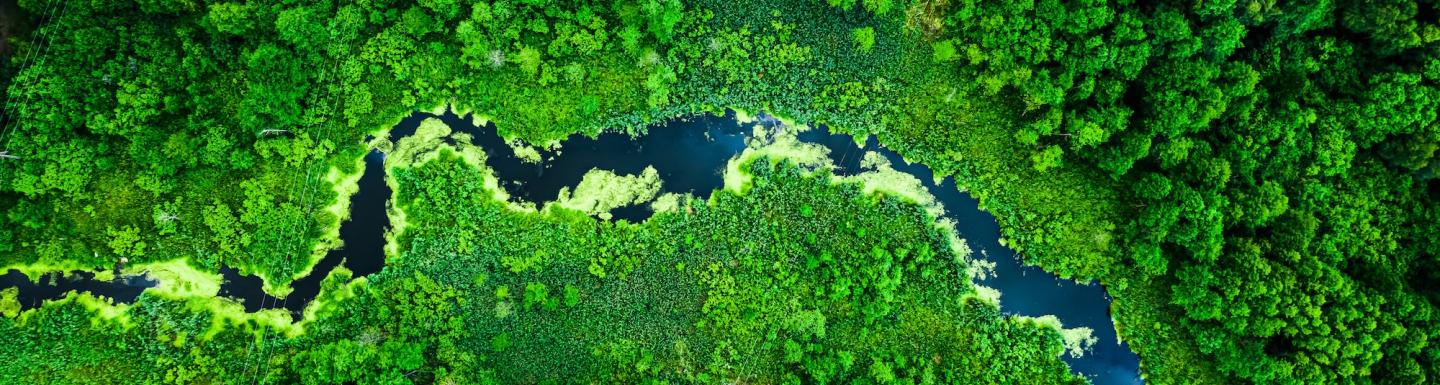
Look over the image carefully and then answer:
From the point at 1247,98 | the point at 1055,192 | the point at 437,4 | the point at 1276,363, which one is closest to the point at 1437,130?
the point at 1247,98

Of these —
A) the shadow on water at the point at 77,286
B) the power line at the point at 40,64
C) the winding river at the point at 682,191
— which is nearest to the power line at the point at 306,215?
the winding river at the point at 682,191

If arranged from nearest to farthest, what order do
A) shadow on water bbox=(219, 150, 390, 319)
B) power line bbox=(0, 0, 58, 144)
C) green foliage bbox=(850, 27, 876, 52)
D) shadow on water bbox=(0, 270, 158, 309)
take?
power line bbox=(0, 0, 58, 144) → shadow on water bbox=(0, 270, 158, 309) → green foliage bbox=(850, 27, 876, 52) → shadow on water bbox=(219, 150, 390, 319)

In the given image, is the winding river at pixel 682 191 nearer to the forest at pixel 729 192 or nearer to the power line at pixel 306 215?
the power line at pixel 306 215

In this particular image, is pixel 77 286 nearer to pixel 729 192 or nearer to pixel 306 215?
pixel 306 215

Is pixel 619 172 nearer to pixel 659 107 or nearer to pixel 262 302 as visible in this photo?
pixel 659 107

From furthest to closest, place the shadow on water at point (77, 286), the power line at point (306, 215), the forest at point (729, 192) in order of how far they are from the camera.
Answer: the shadow on water at point (77, 286)
the power line at point (306, 215)
the forest at point (729, 192)

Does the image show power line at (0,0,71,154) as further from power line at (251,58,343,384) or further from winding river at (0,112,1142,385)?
power line at (251,58,343,384)

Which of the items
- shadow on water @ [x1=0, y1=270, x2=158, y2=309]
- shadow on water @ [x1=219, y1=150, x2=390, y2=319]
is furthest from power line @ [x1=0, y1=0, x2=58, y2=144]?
shadow on water @ [x1=219, y1=150, x2=390, y2=319]

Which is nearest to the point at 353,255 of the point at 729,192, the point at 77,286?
the point at 77,286
